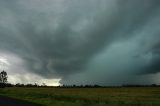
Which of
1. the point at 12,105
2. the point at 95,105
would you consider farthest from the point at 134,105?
the point at 12,105

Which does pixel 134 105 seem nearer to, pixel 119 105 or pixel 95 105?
pixel 119 105

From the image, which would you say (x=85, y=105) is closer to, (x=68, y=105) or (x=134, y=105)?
(x=68, y=105)

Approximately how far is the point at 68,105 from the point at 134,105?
7750mm

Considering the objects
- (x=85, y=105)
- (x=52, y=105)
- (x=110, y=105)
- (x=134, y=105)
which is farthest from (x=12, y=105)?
(x=134, y=105)

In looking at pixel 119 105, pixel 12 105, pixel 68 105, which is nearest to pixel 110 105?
pixel 119 105

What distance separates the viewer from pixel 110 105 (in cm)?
3462

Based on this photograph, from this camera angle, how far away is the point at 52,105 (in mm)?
36125

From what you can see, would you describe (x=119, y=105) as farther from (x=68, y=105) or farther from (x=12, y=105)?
(x=12, y=105)

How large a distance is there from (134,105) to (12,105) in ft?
46.3

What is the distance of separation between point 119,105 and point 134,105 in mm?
2068

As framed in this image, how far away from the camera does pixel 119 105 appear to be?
34906 millimetres

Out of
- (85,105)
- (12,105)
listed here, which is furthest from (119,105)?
(12,105)

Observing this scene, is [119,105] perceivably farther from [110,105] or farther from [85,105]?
[85,105]

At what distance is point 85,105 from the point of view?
35.6m
